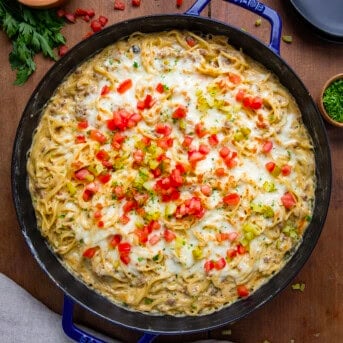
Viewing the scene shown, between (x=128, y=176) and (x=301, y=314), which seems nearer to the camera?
(x=128, y=176)

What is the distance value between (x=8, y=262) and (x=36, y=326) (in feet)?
2.20

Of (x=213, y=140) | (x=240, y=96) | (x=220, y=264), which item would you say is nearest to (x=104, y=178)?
(x=213, y=140)

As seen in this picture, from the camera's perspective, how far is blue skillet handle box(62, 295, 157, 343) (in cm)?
498

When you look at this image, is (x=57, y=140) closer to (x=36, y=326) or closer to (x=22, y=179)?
(x=22, y=179)

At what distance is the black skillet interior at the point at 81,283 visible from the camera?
491cm

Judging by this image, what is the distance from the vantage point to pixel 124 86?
4930 millimetres

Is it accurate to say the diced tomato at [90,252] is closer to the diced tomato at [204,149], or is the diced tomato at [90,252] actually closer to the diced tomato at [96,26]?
the diced tomato at [204,149]

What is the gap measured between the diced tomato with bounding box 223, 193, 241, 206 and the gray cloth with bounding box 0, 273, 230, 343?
4.84ft

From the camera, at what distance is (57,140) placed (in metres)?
4.97

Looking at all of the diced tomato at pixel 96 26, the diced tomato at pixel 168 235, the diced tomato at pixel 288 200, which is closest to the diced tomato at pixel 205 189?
the diced tomato at pixel 168 235

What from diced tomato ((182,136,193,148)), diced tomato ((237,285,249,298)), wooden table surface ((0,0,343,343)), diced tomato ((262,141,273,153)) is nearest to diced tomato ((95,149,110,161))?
diced tomato ((182,136,193,148))

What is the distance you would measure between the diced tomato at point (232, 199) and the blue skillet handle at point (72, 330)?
4.47 feet

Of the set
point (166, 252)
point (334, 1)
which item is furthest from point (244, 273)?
point (334, 1)

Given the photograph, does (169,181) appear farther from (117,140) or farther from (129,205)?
(117,140)
